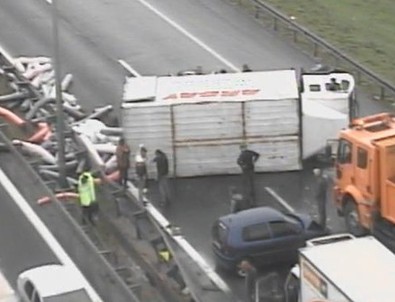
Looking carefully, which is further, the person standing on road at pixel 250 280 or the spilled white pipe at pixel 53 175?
the spilled white pipe at pixel 53 175

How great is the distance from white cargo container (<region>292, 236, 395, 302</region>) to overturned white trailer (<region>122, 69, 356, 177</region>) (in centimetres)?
796

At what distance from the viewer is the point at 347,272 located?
74.6 feet

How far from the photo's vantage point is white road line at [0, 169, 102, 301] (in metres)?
26.0

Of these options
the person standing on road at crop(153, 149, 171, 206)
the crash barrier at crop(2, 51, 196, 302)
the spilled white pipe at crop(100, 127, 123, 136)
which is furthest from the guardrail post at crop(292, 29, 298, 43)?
the person standing on road at crop(153, 149, 171, 206)

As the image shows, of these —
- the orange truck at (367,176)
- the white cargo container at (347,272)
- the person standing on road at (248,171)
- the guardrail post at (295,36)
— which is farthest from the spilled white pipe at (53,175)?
the guardrail post at (295,36)

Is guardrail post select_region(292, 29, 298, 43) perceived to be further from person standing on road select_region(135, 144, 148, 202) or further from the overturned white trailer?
person standing on road select_region(135, 144, 148, 202)

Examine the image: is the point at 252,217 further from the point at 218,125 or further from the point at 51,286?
the point at 218,125

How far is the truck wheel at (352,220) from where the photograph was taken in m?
28.4

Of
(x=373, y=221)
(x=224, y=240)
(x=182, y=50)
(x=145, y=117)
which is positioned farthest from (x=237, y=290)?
(x=182, y=50)

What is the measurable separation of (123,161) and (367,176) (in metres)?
6.09

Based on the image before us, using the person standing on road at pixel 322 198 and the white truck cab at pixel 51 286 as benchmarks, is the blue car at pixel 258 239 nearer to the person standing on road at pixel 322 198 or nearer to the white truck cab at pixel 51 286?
the person standing on road at pixel 322 198

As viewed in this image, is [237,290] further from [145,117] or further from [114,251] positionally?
[145,117]

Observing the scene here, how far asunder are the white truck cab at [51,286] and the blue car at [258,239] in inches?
134

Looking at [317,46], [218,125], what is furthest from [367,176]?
[317,46]
